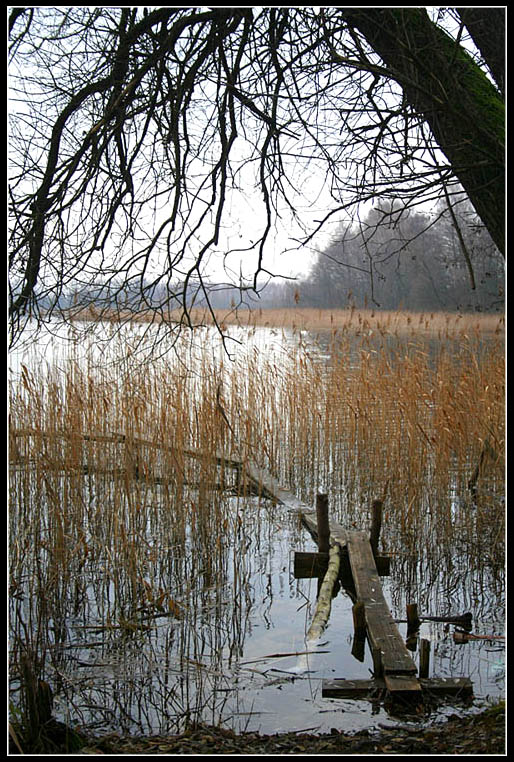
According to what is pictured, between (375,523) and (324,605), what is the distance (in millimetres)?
612

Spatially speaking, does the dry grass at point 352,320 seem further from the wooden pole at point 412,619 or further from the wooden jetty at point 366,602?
the wooden pole at point 412,619

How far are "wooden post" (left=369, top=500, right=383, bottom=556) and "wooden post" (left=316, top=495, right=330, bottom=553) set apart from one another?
7.2 inches

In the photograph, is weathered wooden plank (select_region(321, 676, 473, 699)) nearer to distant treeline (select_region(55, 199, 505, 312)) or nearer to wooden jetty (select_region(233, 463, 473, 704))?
wooden jetty (select_region(233, 463, 473, 704))

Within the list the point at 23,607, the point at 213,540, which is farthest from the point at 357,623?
the point at 23,607

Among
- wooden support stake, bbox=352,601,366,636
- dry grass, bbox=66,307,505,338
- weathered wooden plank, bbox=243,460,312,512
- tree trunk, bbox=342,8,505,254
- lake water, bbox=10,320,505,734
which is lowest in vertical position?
lake water, bbox=10,320,505,734

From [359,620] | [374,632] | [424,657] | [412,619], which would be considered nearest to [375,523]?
[412,619]

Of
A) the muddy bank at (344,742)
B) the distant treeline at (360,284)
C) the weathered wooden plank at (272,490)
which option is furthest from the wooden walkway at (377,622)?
the distant treeline at (360,284)

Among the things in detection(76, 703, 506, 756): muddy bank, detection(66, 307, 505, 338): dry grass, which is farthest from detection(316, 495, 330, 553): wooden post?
detection(66, 307, 505, 338): dry grass

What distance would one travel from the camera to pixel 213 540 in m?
2.96

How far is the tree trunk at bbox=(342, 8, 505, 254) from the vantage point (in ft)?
6.48

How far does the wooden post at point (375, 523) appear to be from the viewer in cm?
281

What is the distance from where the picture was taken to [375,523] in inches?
112

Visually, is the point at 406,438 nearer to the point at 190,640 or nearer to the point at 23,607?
the point at 190,640

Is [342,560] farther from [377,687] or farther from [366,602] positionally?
[377,687]
